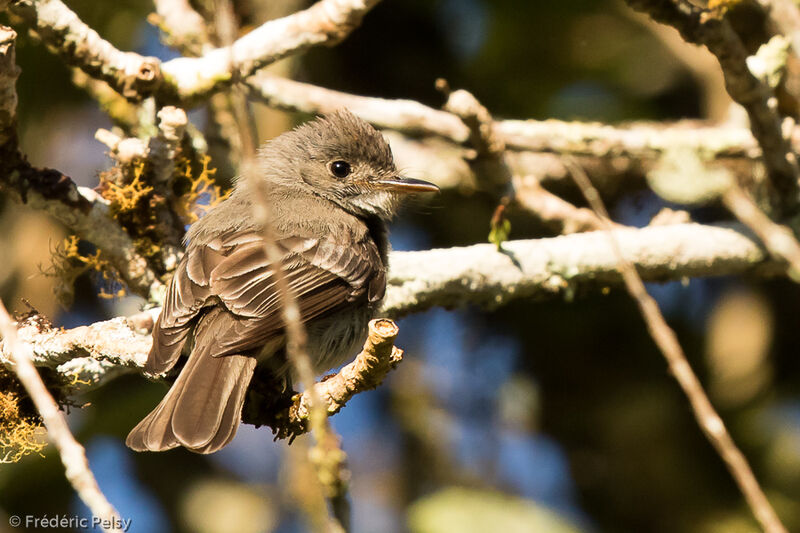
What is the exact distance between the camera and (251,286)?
12.6 feet

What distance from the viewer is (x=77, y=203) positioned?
4230mm

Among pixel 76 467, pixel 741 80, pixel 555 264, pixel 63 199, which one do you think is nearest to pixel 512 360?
pixel 555 264

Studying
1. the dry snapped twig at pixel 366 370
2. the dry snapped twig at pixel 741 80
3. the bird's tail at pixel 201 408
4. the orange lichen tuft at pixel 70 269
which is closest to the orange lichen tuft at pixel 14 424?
the bird's tail at pixel 201 408

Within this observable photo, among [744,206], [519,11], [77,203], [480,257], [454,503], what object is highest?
[519,11]

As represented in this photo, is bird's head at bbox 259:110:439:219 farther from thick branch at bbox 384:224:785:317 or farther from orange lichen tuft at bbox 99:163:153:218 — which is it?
orange lichen tuft at bbox 99:163:153:218

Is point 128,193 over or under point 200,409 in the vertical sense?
over

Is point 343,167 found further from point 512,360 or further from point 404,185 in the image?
point 512,360

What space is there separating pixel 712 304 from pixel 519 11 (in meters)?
2.32

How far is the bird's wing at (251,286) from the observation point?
370 cm

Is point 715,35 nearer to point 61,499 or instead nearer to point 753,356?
point 753,356

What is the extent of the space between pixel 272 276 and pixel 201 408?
0.61m

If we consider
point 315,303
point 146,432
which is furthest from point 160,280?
point 146,432

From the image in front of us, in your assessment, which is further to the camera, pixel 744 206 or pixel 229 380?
pixel 229 380

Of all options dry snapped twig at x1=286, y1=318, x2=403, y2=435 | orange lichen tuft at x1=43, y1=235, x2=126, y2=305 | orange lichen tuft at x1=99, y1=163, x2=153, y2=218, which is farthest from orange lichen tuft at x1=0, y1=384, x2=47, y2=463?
dry snapped twig at x1=286, y1=318, x2=403, y2=435
